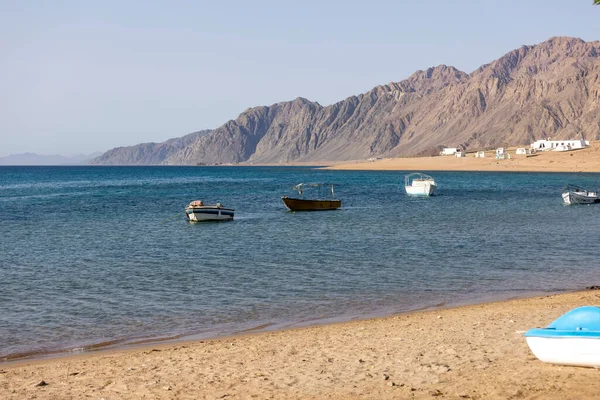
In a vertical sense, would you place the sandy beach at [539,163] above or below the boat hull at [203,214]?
above

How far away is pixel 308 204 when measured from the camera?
66.4 metres

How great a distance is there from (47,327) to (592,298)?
15.9m

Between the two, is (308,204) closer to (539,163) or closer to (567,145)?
(539,163)

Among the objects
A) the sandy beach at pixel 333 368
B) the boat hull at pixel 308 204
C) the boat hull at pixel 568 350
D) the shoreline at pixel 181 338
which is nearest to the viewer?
the sandy beach at pixel 333 368

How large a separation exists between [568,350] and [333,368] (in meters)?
4.32

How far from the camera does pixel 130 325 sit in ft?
61.9

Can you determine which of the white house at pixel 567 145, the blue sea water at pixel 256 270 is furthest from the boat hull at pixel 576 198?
the white house at pixel 567 145

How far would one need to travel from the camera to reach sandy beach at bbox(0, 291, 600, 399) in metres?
11.4

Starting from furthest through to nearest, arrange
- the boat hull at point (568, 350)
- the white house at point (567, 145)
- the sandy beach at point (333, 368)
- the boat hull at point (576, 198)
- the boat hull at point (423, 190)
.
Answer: the white house at point (567, 145) → the boat hull at point (423, 190) → the boat hull at point (576, 198) → the boat hull at point (568, 350) → the sandy beach at point (333, 368)

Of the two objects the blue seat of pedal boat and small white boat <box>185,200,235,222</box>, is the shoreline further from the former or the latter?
small white boat <box>185,200,235,222</box>

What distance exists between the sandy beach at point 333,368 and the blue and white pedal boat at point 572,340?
0.23 m

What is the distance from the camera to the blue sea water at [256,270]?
19.5 metres

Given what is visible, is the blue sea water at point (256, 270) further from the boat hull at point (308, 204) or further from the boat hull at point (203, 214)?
the boat hull at point (308, 204)

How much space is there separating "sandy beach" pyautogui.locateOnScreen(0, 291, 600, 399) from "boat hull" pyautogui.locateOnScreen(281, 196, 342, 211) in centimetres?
4818
